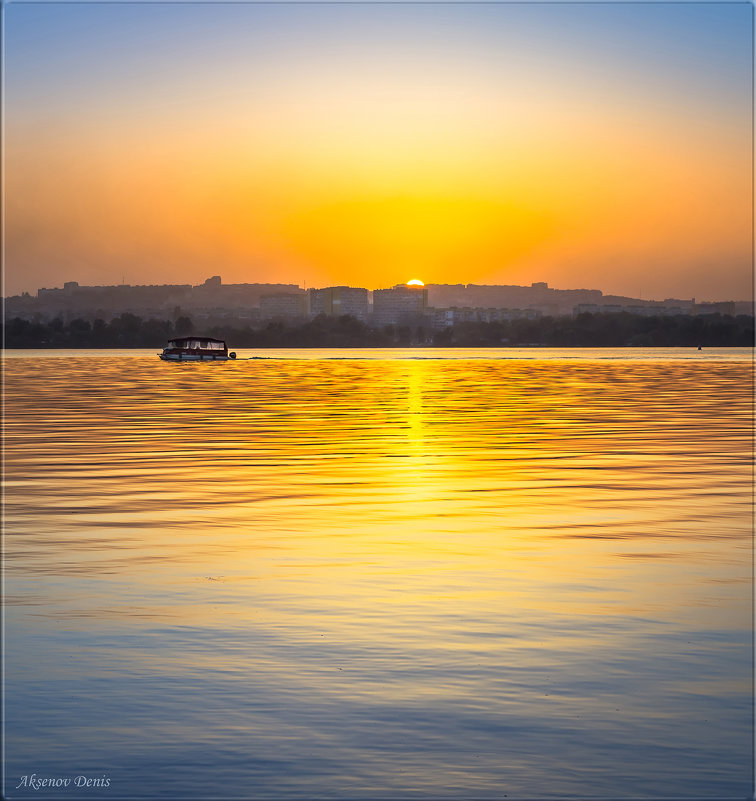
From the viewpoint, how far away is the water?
34.1 feet

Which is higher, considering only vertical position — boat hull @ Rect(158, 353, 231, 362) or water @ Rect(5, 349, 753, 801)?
boat hull @ Rect(158, 353, 231, 362)

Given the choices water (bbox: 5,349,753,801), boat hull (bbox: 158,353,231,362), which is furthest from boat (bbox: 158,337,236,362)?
water (bbox: 5,349,753,801)

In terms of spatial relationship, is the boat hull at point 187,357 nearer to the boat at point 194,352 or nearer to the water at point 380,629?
the boat at point 194,352

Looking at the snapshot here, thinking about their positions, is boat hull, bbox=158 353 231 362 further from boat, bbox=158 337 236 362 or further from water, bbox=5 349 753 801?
water, bbox=5 349 753 801

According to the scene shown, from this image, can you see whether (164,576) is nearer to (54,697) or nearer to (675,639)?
(54,697)

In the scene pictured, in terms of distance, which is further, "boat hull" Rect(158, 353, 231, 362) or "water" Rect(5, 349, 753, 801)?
"boat hull" Rect(158, 353, 231, 362)

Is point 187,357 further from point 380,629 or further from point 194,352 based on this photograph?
point 380,629

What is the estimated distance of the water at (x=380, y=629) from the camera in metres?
10.4

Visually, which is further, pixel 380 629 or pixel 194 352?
pixel 194 352

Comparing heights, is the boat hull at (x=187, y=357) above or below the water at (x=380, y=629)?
above

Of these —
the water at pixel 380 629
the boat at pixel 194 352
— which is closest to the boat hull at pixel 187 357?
the boat at pixel 194 352

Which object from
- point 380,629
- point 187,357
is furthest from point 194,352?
point 380,629

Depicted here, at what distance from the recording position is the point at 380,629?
14531 mm

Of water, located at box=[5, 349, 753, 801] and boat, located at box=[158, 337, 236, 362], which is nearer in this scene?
water, located at box=[5, 349, 753, 801]
